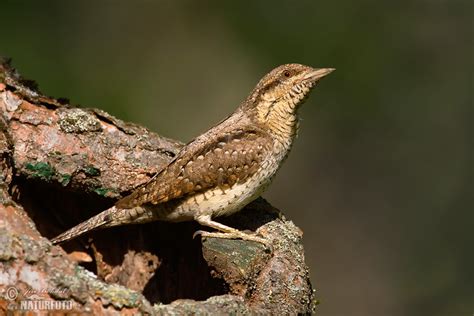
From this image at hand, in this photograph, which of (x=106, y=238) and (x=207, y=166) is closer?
(x=207, y=166)

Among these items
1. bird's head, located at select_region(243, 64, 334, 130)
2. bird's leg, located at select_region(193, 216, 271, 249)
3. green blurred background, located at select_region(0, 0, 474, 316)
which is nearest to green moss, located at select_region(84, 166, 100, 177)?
bird's leg, located at select_region(193, 216, 271, 249)

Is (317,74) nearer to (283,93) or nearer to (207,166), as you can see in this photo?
(283,93)

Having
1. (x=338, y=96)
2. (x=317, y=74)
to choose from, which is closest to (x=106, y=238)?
(x=317, y=74)

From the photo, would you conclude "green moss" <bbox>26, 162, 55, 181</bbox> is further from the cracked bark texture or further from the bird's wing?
the bird's wing

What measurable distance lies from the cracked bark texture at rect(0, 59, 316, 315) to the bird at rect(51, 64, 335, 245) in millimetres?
157

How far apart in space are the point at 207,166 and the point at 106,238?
28.3 inches

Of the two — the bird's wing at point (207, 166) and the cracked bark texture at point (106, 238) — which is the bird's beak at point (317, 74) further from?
the cracked bark texture at point (106, 238)

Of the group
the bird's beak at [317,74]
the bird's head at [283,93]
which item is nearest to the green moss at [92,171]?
the bird's head at [283,93]

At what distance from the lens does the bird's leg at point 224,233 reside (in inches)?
150

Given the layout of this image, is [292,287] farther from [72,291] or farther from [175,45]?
[175,45]

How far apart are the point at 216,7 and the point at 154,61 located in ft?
3.37

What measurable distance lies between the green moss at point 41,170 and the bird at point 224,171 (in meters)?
0.29

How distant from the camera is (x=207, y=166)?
399 cm

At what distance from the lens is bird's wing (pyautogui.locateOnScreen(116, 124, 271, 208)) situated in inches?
154
